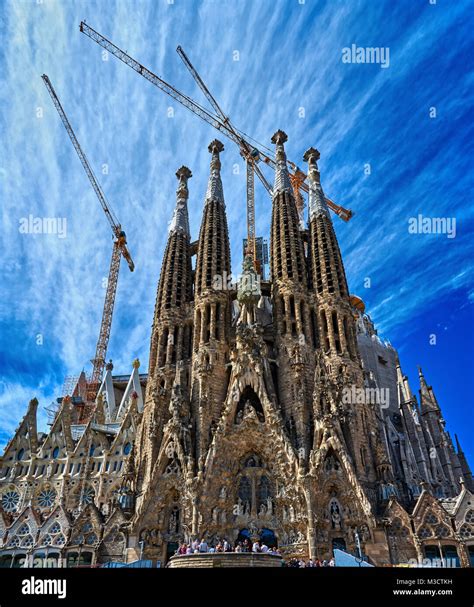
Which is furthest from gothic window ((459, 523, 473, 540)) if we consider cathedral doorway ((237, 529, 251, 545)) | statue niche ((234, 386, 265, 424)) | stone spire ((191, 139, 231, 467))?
stone spire ((191, 139, 231, 467))

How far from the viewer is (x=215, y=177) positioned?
184ft

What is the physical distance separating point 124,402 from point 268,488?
32792 millimetres

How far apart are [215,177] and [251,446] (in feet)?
110

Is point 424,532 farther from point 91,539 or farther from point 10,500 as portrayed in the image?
point 10,500

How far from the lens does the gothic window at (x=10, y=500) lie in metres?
45.8

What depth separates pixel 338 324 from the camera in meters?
40.1

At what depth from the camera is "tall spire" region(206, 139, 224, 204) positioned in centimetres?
5359

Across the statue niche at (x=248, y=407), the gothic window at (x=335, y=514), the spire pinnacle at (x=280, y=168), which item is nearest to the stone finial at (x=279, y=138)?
the spire pinnacle at (x=280, y=168)

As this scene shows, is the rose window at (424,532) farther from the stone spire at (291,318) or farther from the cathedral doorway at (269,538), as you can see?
the cathedral doorway at (269,538)

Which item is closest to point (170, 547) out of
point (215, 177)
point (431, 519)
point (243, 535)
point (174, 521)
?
point (174, 521)

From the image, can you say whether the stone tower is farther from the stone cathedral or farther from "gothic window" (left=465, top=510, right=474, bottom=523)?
"gothic window" (left=465, top=510, right=474, bottom=523)

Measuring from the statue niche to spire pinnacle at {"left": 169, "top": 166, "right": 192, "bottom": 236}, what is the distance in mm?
21505
